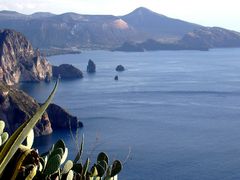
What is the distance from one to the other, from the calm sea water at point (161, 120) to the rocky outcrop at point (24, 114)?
2404 mm

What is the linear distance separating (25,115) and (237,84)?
54462 mm

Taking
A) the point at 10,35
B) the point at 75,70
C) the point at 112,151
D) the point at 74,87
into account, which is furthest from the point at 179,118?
the point at 10,35

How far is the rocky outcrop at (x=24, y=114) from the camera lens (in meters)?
67.6

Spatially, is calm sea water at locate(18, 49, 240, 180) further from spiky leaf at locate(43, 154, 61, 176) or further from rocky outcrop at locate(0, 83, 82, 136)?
spiky leaf at locate(43, 154, 61, 176)

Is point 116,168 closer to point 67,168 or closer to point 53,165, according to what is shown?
point 67,168

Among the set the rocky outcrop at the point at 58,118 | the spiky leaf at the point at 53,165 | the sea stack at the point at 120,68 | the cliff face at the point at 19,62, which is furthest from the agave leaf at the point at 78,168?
the sea stack at the point at 120,68

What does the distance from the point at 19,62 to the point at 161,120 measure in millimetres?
78742

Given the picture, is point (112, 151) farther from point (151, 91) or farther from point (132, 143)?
point (151, 91)

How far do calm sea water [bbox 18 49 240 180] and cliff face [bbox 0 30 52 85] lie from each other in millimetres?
7755

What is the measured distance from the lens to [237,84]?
352 feet

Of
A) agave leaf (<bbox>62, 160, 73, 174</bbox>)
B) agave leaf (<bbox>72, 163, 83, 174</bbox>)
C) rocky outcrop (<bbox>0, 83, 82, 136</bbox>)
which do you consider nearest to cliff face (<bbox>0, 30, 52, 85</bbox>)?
rocky outcrop (<bbox>0, 83, 82, 136</bbox>)

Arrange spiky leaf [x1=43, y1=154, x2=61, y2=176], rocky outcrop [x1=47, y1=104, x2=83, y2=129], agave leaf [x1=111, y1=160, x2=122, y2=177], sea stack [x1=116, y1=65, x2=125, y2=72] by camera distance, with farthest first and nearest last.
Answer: sea stack [x1=116, y1=65, x2=125, y2=72] → rocky outcrop [x1=47, y1=104, x2=83, y2=129] → agave leaf [x1=111, y1=160, x2=122, y2=177] → spiky leaf [x1=43, y1=154, x2=61, y2=176]

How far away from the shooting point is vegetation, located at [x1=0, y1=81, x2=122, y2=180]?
2.62 meters

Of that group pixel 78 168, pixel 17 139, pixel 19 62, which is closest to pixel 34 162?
pixel 17 139
